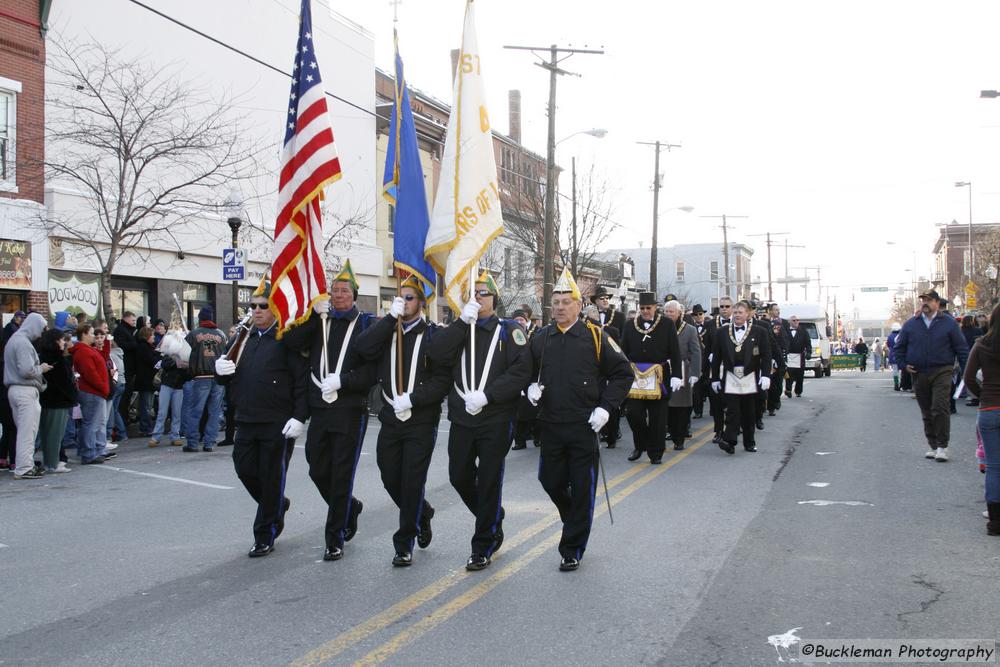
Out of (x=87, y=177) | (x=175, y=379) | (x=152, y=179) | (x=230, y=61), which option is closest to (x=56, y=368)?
(x=175, y=379)

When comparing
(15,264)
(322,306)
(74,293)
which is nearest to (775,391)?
(322,306)

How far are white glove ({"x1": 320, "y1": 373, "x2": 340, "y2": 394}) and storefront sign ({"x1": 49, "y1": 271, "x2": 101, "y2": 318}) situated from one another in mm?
15086

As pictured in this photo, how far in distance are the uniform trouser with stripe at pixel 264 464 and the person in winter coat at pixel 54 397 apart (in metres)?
5.66

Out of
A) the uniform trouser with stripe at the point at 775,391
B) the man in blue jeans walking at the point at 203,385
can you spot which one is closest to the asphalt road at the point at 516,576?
the man in blue jeans walking at the point at 203,385

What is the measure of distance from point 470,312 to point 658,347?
19.5 ft

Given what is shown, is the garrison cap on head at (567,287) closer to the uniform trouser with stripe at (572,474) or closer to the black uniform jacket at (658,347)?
the uniform trouser with stripe at (572,474)

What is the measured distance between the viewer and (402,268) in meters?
7.25

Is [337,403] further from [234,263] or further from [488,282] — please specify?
[234,263]

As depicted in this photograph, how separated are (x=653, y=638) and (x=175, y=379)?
35.1 ft

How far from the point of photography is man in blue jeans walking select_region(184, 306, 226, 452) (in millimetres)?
13188

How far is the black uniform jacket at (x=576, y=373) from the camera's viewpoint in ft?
21.4

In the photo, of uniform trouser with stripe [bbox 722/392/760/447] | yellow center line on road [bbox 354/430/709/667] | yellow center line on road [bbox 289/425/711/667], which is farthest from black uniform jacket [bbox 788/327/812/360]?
yellow center line on road [bbox 289/425/711/667]

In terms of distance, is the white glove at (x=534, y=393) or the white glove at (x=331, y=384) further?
the white glove at (x=331, y=384)

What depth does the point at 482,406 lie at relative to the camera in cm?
631
